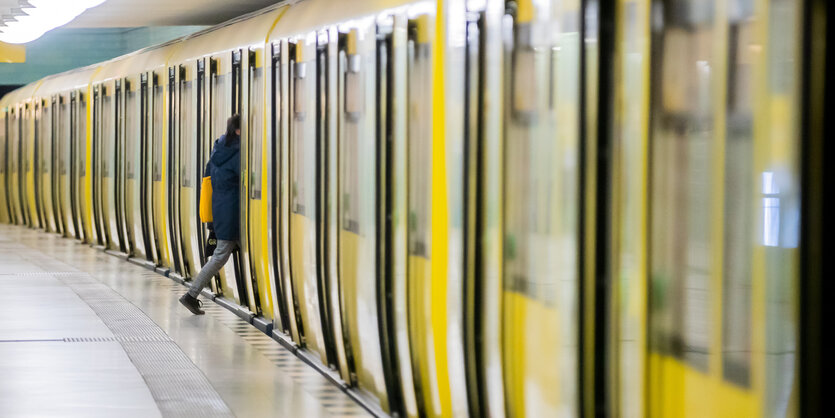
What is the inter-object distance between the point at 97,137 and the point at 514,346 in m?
14.8

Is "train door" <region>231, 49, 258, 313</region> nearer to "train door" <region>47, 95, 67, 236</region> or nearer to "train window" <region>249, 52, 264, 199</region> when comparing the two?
"train window" <region>249, 52, 264, 199</region>

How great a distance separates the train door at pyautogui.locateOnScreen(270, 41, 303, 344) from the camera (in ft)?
28.4

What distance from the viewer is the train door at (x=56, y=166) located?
70.6 ft

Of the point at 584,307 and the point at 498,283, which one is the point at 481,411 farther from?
the point at 584,307

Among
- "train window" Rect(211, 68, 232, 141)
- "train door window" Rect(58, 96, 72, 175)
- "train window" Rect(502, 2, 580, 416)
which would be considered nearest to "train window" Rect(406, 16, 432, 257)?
"train window" Rect(502, 2, 580, 416)

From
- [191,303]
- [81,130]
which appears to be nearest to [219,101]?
[191,303]

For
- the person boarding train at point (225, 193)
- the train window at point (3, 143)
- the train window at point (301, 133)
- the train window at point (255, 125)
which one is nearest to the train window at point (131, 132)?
the person boarding train at point (225, 193)

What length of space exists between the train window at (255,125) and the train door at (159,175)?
3.94m

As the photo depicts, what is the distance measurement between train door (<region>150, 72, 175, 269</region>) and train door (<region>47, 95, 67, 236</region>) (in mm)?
7331

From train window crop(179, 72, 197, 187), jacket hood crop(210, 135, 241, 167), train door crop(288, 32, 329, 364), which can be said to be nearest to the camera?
train door crop(288, 32, 329, 364)

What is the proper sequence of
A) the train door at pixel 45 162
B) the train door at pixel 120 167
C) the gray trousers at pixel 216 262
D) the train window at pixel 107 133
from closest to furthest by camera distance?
A: the gray trousers at pixel 216 262
the train door at pixel 120 167
the train window at pixel 107 133
the train door at pixel 45 162

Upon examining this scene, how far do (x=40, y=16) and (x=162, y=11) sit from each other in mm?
3138

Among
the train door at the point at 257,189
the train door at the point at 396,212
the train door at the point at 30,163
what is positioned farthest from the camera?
the train door at the point at 30,163

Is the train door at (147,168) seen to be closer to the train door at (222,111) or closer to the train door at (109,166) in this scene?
the train door at (109,166)
